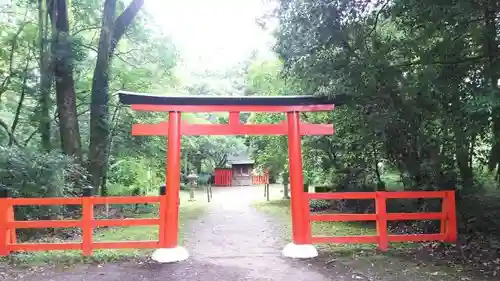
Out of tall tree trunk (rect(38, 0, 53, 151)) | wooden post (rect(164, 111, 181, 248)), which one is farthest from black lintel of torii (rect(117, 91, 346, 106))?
tall tree trunk (rect(38, 0, 53, 151))

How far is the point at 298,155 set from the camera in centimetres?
788

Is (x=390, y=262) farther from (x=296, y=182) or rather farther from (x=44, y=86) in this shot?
(x=44, y=86)

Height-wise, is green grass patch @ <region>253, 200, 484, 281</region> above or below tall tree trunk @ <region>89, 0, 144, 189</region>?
below

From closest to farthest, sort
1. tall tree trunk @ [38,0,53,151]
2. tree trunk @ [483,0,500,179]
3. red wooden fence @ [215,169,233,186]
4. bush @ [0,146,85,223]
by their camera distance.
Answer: tree trunk @ [483,0,500,179] → bush @ [0,146,85,223] → tall tree trunk @ [38,0,53,151] → red wooden fence @ [215,169,233,186]

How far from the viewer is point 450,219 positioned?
7.63 meters

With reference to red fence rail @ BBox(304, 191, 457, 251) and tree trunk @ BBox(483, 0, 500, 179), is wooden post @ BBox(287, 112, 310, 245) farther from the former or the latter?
tree trunk @ BBox(483, 0, 500, 179)

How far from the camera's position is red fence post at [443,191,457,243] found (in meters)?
7.58

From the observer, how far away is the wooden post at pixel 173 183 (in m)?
7.27

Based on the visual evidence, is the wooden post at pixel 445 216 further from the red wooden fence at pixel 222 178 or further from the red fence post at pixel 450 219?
the red wooden fence at pixel 222 178

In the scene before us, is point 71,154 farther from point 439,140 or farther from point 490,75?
point 490,75

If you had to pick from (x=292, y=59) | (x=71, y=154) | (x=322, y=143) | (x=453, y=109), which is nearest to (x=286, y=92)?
(x=322, y=143)

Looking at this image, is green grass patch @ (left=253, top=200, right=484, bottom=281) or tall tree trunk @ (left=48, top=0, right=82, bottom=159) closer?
green grass patch @ (left=253, top=200, right=484, bottom=281)

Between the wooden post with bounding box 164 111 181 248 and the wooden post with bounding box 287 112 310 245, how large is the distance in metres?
2.01

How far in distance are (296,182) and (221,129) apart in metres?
1.66
